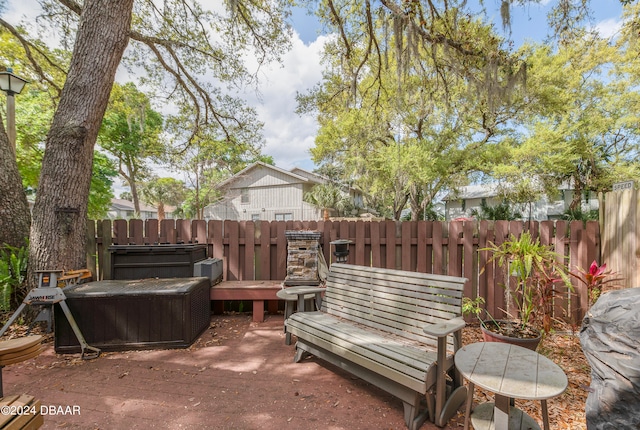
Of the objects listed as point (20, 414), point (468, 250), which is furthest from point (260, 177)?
point (20, 414)

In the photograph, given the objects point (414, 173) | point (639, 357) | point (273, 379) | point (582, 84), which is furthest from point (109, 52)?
point (582, 84)

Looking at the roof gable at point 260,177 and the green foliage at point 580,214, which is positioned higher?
the roof gable at point 260,177

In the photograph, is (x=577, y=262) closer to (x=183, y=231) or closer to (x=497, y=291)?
(x=497, y=291)

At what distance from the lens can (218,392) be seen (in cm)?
223

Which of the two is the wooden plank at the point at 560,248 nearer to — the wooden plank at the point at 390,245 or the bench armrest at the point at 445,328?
the wooden plank at the point at 390,245

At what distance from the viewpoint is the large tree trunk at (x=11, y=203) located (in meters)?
3.60

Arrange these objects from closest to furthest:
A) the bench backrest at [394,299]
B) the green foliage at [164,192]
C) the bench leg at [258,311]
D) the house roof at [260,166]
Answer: the bench backrest at [394,299] < the bench leg at [258,311] < the house roof at [260,166] < the green foliage at [164,192]

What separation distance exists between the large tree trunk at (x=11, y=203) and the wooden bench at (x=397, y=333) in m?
4.14

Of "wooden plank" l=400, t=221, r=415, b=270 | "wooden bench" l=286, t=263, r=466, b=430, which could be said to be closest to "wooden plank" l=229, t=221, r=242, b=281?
"wooden bench" l=286, t=263, r=466, b=430

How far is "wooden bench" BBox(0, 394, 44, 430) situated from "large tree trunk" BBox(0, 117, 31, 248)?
3.75 meters

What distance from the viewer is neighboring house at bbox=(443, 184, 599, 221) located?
15.2 m

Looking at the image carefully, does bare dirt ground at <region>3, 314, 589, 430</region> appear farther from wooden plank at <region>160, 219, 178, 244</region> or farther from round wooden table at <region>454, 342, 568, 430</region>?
wooden plank at <region>160, 219, 178, 244</region>

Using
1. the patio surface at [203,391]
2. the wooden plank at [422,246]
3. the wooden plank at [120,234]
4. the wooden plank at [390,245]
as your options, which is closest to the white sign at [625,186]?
the wooden plank at [422,246]

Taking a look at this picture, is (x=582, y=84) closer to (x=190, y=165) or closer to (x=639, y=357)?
(x=639, y=357)
